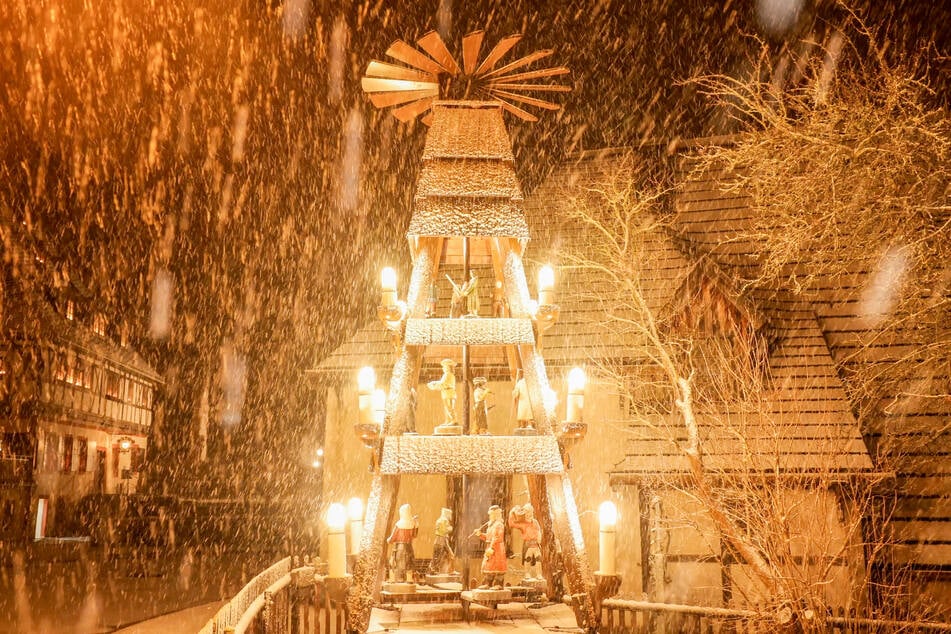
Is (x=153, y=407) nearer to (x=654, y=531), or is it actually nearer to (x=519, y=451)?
(x=654, y=531)

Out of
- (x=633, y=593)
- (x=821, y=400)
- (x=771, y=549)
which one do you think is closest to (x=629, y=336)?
(x=821, y=400)

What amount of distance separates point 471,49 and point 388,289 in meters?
2.04

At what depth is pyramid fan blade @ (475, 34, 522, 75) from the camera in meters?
6.32

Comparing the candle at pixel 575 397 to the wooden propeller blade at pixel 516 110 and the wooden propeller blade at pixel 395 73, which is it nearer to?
the wooden propeller blade at pixel 516 110

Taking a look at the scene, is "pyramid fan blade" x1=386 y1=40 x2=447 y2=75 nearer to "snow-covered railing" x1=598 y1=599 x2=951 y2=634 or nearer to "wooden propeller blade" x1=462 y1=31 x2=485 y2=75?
"wooden propeller blade" x1=462 y1=31 x2=485 y2=75

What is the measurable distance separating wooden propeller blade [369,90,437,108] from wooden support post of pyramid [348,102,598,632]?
392 millimetres

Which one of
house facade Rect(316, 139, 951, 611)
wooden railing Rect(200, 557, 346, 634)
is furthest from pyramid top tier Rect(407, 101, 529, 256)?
house facade Rect(316, 139, 951, 611)

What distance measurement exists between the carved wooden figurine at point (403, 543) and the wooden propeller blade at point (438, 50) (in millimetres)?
3497

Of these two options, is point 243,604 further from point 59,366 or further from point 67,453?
point 67,453

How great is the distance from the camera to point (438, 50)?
6.38 m

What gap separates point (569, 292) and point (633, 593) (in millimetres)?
5678

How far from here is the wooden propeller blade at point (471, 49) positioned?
6.21 m

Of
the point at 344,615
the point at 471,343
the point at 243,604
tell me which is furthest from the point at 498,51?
the point at 344,615

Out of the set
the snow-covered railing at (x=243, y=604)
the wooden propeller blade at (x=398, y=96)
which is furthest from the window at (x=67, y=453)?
the wooden propeller blade at (x=398, y=96)
